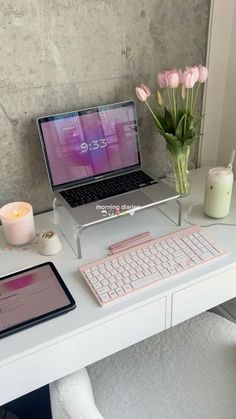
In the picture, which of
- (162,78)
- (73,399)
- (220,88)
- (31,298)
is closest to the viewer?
(73,399)

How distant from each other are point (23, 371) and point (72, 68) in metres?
0.83

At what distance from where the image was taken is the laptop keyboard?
3.65ft

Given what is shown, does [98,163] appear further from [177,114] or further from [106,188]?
[177,114]

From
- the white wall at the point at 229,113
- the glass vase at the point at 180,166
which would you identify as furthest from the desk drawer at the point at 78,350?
the white wall at the point at 229,113

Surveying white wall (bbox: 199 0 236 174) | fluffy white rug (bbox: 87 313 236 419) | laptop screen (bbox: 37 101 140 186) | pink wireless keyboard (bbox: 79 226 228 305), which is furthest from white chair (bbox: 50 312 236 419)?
white wall (bbox: 199 0 236 174)

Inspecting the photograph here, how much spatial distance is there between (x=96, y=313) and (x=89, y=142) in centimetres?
54

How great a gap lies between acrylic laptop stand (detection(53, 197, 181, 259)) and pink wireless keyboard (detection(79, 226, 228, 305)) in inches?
3.2

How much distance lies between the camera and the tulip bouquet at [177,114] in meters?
1.11

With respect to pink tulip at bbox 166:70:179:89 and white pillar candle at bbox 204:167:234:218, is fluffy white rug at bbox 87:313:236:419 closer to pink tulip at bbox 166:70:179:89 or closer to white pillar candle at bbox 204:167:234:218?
white pillar candle at bbox 204:167:234:218

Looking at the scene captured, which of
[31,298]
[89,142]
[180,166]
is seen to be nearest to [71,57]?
[89,142]

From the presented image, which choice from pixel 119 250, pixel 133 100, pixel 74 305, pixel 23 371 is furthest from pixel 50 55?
pixel 23 371

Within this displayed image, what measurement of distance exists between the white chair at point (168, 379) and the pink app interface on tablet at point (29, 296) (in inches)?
6.7

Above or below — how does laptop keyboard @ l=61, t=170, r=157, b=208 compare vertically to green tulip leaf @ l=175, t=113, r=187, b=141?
below

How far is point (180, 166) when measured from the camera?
1.23m
